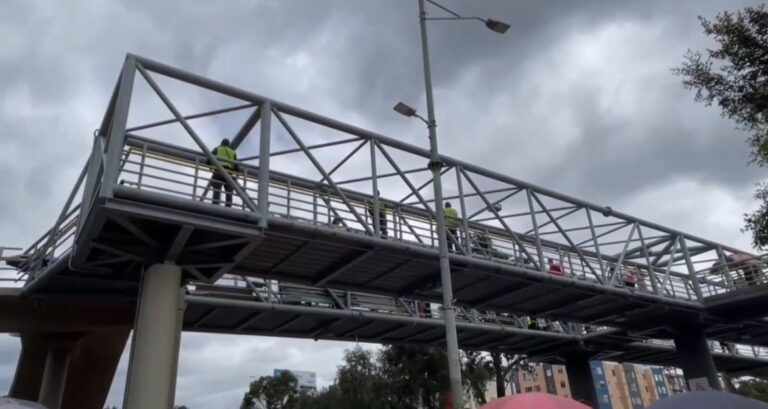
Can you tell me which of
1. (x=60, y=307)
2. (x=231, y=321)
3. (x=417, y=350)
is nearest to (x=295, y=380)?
(x=417, y=350)

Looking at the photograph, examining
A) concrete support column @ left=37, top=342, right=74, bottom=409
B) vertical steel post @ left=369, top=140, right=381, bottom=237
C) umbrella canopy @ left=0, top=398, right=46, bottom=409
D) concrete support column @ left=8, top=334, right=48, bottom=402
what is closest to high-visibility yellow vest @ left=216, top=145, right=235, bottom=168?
vertical steel post @ left=369, top=140, right=381, bottom=237

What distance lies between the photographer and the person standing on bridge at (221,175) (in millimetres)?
13312

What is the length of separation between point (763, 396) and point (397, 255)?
6893cm

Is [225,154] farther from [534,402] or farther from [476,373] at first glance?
[476,373]

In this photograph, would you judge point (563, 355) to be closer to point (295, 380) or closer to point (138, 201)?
point (138, 201)

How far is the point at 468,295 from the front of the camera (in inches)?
779

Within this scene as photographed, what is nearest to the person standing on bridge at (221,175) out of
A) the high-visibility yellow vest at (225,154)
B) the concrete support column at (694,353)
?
the high-visibility yellow vest at (225,154)

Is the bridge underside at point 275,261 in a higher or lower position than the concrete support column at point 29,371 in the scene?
higher

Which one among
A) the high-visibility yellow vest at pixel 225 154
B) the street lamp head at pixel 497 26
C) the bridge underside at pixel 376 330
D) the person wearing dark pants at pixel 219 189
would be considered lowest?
the bridge underside at pixel 376 330

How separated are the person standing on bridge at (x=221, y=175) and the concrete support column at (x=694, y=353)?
2218 cm

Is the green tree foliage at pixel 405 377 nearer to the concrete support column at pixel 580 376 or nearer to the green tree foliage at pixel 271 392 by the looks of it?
the concrete support column at pixel 580 376

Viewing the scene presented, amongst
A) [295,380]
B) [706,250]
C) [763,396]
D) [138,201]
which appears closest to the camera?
[138,201]

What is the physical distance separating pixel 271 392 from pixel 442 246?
210 ft

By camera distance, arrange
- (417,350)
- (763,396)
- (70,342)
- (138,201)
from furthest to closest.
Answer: (763,396) < (417,350) < (70,342) < (138,201)
